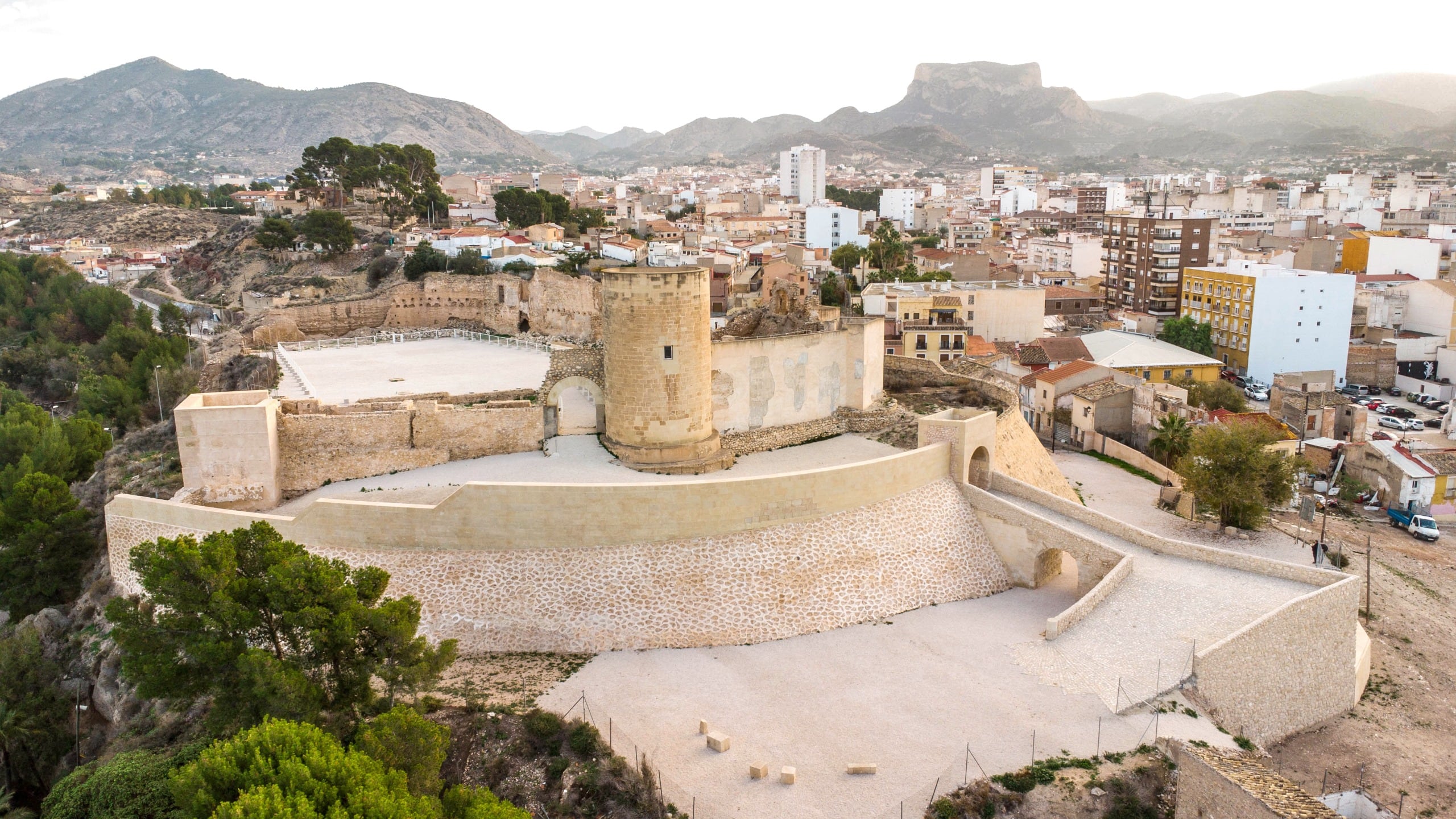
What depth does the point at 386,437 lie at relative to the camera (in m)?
17.9

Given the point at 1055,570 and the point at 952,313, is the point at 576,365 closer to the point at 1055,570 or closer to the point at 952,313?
the point at 1055,570

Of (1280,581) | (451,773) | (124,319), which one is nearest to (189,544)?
(451,773)

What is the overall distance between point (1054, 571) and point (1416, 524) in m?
13.5

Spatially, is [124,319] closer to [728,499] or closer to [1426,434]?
[728,499]

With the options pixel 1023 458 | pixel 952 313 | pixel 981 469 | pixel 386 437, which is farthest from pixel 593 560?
pixel 952 313

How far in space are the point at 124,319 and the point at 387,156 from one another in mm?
18400

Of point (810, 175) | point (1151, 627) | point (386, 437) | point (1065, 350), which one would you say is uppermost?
point (810, 175)

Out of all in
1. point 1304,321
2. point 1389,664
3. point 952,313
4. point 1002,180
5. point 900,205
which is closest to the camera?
point 1389,664

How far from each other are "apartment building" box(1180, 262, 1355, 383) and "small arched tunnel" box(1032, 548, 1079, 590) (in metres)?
26.5

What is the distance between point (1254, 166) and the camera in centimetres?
18175

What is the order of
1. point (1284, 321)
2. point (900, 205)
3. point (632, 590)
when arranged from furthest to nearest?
point (900, 205) < point (1284, 321) < point (632, 590)

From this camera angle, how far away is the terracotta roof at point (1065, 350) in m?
34.7

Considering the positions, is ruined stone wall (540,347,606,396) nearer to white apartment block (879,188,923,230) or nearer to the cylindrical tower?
the cylindrical tower

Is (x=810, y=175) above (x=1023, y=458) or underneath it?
above
